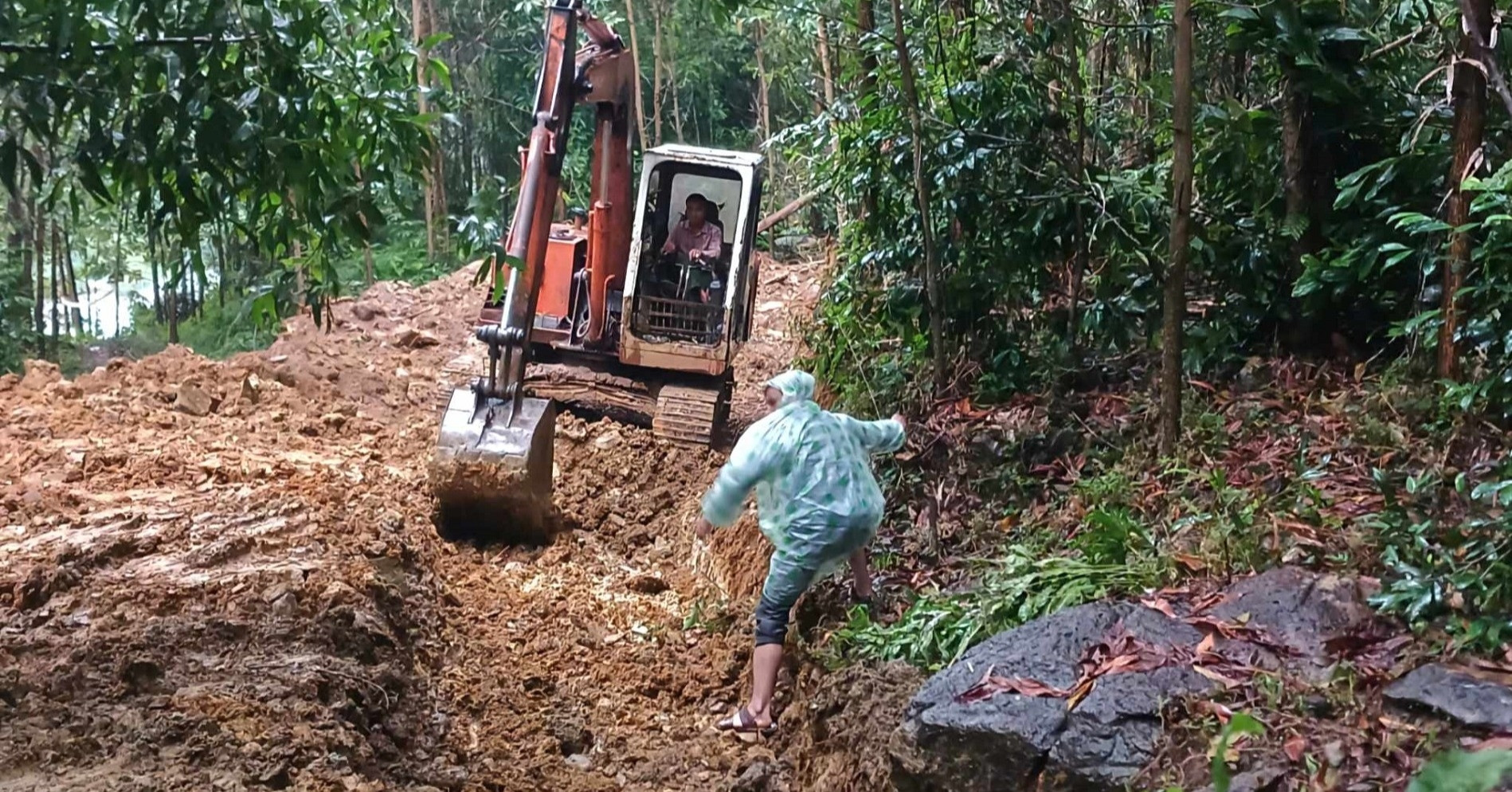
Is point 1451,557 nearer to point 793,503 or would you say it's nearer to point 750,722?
point 793,503

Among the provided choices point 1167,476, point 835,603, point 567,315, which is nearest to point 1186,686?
point 1167,476

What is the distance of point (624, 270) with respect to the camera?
9195 millimetres

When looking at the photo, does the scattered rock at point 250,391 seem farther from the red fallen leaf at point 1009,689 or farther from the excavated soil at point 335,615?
the red fallen leaf at point 1009,689

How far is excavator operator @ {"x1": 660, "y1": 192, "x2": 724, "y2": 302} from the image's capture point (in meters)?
9.12

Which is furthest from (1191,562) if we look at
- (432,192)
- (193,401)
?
(432,192)

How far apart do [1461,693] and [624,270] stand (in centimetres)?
691

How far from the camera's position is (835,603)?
548 cm

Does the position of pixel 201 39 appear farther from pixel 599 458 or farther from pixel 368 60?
pixel 599 458

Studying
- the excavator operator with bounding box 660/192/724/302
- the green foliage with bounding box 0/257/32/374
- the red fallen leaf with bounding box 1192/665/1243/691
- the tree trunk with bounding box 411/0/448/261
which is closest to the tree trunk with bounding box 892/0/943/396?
the excavator operator with bounding box 660/192/724/302

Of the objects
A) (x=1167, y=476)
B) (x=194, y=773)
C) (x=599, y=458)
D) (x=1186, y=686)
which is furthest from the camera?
(x=599, y=458)

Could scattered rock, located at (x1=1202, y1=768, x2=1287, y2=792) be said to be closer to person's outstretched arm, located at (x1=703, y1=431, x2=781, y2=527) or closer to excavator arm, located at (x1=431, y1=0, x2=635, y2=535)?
person's outstretched arm, located at (x1=703, y1=431, x2=781, y2=527)

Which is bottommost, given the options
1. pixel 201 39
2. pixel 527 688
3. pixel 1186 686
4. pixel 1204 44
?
pixel 527 688

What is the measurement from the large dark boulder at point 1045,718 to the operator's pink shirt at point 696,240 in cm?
565

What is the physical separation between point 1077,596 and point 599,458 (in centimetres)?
502
